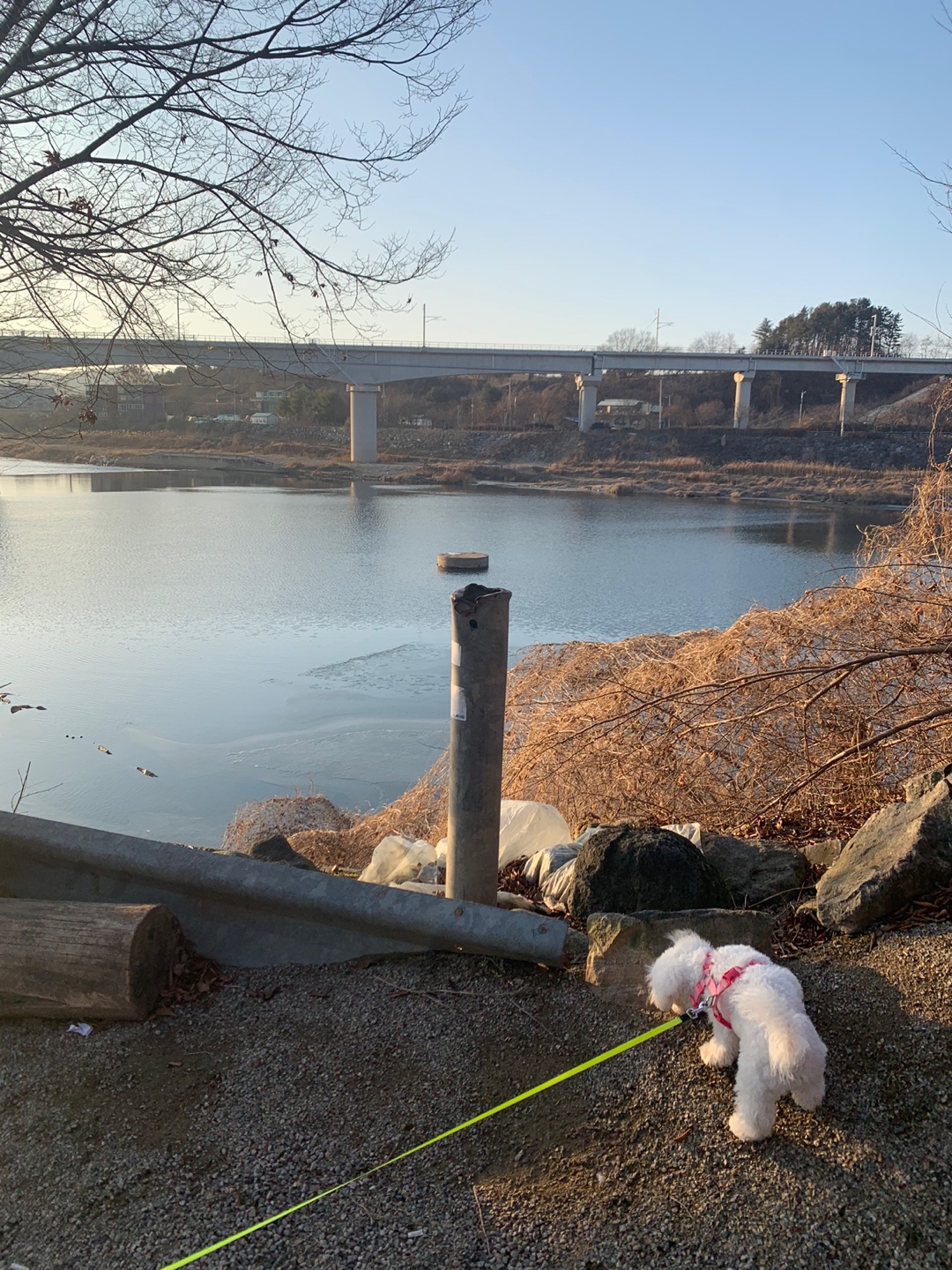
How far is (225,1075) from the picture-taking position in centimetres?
309

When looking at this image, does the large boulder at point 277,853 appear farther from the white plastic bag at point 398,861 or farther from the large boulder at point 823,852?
the large boulder at point 823,852

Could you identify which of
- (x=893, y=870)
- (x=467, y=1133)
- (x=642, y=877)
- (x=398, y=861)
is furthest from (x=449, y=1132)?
(x=398, y=861)

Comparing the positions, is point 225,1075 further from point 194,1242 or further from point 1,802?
A: point 1,802

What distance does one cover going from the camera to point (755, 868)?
435 cm

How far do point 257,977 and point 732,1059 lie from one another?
175cm

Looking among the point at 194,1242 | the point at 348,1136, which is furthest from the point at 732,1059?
the point at 194,1242

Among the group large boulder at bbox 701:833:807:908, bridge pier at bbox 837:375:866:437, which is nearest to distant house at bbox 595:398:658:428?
bridge pier at bbox 837:375:866:437

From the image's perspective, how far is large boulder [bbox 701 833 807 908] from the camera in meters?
4.22

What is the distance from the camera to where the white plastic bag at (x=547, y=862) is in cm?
467

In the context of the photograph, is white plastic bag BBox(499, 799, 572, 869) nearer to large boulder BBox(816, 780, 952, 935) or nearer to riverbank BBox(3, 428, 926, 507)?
large boulder BBox(816, 780, 952, 935)

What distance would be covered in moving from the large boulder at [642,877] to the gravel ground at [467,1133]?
519 mm

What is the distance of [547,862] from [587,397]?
6778 centimetres

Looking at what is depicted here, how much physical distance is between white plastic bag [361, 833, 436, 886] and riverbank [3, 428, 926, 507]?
153 feet

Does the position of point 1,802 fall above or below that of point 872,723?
below
